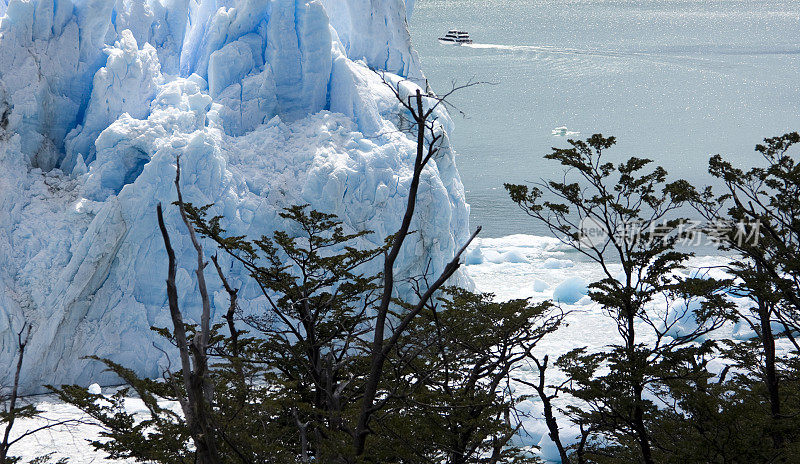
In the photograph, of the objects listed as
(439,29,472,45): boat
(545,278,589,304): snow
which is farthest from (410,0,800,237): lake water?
(545,278,589,304): snow

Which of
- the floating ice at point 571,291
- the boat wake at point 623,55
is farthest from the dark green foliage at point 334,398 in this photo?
the boat wake at point 623,55

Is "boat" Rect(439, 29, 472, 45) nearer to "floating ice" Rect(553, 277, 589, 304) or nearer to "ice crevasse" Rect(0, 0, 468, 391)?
"ice crevasse" Rect(0, 0, 468, 391)

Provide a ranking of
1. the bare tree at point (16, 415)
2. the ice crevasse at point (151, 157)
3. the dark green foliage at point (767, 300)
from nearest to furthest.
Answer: the bare tree at point (16, 415), the dark green foliage at point (767, 300), the ice crevasse at point (151, 157)

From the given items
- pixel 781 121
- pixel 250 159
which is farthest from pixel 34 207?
pixel 781 121

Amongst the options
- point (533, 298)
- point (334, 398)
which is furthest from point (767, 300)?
point (533, 298)

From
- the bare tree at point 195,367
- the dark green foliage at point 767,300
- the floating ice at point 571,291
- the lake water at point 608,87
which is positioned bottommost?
the bare tree at point 195,367

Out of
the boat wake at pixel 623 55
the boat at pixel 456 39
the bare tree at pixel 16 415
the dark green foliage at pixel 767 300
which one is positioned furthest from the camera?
the boat at pixel 456 39

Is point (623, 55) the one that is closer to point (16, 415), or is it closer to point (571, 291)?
point (571, 291)

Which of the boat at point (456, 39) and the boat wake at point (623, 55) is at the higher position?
the boat at point (456, 39)

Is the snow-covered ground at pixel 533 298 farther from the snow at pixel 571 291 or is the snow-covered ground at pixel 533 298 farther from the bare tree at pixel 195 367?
the bare tree at pixel 195 367
